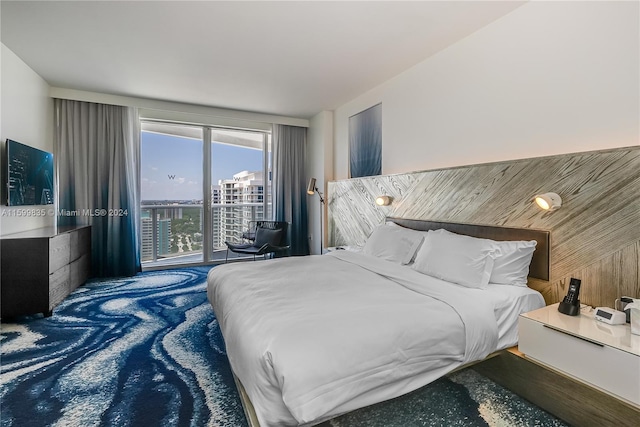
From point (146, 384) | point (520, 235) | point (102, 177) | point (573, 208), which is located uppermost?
point (102, 177)

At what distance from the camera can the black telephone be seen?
1.79m

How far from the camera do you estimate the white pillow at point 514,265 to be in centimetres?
216

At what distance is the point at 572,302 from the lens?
5.95 feet

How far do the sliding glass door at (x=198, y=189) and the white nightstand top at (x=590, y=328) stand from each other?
458 centimetres

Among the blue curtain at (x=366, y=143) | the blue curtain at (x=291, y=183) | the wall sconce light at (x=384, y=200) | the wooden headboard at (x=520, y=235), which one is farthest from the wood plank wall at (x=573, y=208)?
the blue curtain at (x=291, y=183)

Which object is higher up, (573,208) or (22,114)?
(22,114)

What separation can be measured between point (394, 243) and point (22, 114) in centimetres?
424

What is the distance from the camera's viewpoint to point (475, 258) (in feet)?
7.25

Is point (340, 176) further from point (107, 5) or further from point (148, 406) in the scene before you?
point (148, 406)

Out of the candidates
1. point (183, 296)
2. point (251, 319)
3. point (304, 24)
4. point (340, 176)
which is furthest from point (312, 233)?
point (251, 319)

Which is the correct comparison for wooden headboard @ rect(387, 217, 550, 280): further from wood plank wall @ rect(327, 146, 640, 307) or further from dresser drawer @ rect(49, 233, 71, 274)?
dresser drawer @ rect(49, 233, 71, 274)

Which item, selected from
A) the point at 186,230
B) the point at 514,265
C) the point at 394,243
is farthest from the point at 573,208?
the point at 186,230

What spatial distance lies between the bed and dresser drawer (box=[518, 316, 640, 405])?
179 mm

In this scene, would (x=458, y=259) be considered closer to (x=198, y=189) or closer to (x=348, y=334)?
(x=348, y=334)
